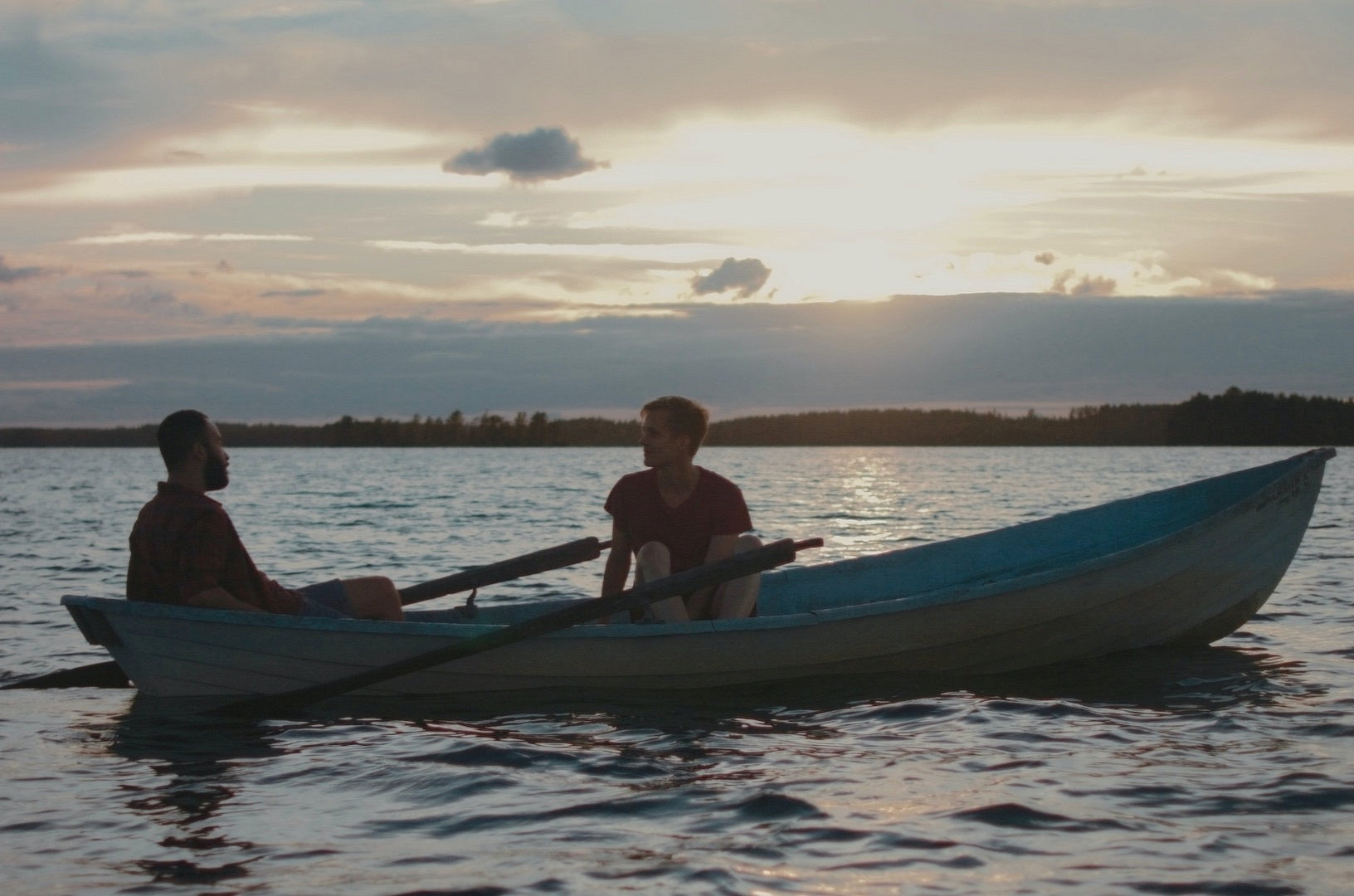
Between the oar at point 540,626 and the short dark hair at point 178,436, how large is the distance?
Answer: 1.72 m

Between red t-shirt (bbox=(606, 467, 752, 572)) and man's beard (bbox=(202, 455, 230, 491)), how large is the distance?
7.60 feet

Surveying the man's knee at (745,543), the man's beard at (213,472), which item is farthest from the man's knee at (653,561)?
the man's beard at (213,472)

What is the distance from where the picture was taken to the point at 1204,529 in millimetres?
→ 9266

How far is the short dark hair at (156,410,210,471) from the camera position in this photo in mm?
6928

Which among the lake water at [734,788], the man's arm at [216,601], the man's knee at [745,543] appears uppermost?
the man's knee at [745,543]

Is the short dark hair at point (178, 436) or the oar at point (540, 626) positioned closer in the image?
the short dark hair at point (178, 436)

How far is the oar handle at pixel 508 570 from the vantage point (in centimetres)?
893

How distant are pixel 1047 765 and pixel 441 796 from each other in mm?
3022

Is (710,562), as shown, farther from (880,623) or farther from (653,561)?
(880,623)

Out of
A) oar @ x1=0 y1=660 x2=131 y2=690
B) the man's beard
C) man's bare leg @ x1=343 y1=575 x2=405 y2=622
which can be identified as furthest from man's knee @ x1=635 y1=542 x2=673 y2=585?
oar @ x1=0 y1=660 x2=131 y2=690

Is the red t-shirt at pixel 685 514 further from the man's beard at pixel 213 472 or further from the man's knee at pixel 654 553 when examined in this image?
the man's beard at pixel 213 472

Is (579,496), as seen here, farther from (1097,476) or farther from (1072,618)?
(1072,618)

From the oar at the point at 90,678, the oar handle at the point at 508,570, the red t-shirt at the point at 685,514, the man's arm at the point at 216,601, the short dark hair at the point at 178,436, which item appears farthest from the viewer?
the oar handle at the point at 508,570

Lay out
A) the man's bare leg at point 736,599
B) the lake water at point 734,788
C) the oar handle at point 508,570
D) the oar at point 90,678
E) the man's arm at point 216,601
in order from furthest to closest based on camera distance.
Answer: the oar handle at point 508,570 < the oar at point 90,678 < the man's bare leg at point 736,599 < the man's arm at point 216,601 < the lake water at point 734,788
